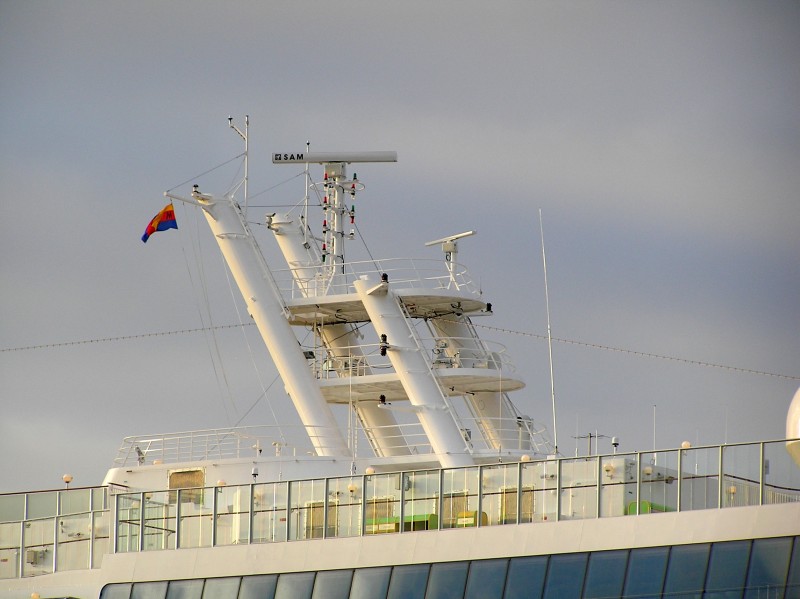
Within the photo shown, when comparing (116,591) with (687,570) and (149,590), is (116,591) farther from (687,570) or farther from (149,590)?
(687,570)

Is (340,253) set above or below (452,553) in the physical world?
above

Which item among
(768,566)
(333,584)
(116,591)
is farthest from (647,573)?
(116,591)

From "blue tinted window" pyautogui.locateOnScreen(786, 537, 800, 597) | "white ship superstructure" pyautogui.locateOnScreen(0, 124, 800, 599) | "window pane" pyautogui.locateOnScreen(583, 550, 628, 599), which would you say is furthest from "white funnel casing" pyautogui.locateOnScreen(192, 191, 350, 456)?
"blue tinted window" pyautogui.locateOnScreen(786, 537, 800, 597)

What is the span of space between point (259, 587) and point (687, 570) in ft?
34.8

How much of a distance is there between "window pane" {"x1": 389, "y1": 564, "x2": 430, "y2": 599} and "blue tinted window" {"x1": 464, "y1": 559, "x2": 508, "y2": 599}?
113cm

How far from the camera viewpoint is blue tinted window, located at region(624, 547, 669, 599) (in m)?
41.6

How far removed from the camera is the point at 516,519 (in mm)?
44688

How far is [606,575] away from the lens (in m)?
42.3

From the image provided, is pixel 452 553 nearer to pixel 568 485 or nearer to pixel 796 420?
pixel 568 485

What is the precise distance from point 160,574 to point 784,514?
15506 mm

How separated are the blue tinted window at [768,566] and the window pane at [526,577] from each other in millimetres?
4774

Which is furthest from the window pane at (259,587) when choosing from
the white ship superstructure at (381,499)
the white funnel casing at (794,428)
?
the white funnel casing at (794,428)

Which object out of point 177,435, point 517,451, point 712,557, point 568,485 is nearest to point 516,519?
point 568,485

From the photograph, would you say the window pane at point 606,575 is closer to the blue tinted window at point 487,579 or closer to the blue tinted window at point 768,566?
the blue tinted window at point 487,579
